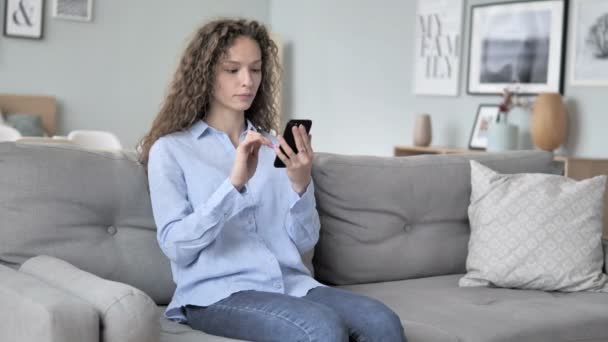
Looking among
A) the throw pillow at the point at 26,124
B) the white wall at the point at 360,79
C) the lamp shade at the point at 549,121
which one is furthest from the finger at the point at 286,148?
the throw pillow at the point at 26,124

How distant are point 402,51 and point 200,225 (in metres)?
4.62

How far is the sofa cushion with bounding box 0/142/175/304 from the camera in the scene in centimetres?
213

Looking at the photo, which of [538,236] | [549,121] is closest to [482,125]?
[549,121]

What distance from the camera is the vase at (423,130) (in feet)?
19.1

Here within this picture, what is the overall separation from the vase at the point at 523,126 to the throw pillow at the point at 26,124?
11.7 ft

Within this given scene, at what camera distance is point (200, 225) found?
6.42 ft

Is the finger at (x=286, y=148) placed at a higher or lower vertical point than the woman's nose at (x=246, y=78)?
lower

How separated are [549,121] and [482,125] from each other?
2.40 ft

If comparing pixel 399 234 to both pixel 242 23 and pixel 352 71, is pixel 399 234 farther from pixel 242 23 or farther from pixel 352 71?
pixel 352 71

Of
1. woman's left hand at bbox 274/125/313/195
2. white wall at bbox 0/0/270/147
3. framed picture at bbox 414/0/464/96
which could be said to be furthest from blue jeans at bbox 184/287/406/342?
white wall at bbox 0/0/270/147

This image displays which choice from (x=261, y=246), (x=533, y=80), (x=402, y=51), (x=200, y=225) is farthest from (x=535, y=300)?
(x=402, y=51)

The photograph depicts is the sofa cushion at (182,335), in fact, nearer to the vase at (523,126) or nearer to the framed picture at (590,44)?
the framed picture at (590,44)

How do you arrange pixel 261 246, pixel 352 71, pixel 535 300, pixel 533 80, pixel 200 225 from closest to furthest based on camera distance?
pixel 200 225 → pixel 261 246 → pixel 535 300 → pixel 533 80 → pixel 352 71

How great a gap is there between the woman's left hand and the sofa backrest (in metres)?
0.49
